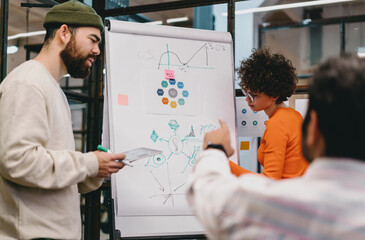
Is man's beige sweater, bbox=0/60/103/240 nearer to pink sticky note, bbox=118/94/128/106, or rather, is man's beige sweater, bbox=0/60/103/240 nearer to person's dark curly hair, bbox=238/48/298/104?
pink sticky note, bbox=118/94/128/106

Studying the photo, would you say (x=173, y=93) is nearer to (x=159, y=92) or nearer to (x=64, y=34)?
(x=159, y=92)

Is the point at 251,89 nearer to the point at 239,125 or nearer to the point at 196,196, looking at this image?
the point at 239,125

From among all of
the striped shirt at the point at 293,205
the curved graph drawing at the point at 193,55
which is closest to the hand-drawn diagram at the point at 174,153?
the curved graph drawing at the point at 193,55

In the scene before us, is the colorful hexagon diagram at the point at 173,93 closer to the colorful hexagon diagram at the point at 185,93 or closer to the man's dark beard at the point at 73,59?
Answer: the colorful hexagon diagram at the point at 185,93

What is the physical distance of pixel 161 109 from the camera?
2.23m

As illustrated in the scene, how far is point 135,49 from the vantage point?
7.44 ft

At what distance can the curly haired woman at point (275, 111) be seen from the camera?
193 cm

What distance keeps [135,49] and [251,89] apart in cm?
68

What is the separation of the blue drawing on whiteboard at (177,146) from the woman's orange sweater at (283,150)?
419mm

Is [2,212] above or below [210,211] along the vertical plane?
below

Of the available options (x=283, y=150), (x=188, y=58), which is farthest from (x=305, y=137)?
Result: (x=188, y=58)

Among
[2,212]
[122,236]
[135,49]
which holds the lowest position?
[122,236]

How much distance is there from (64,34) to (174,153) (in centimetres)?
86

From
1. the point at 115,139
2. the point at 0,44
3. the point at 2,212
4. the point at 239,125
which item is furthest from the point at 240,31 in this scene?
the point at 2,212
